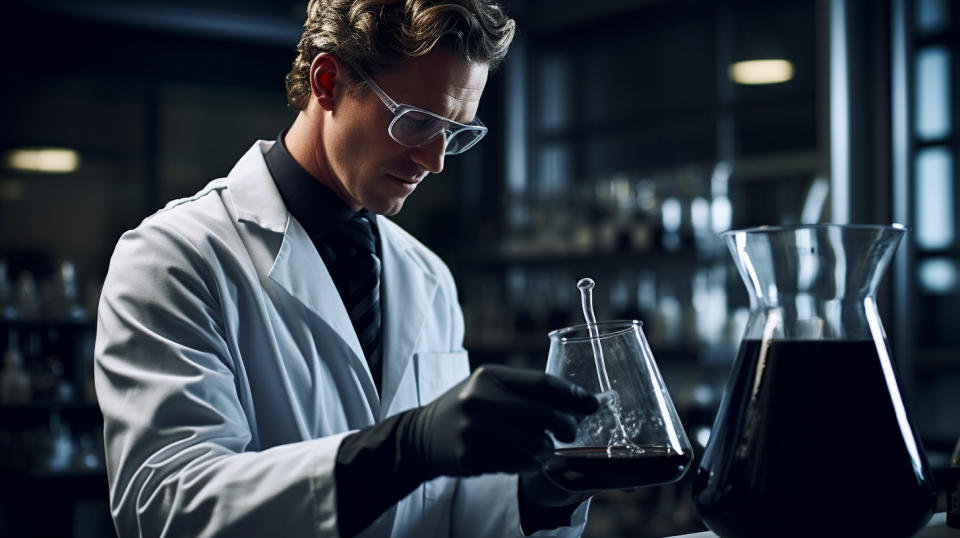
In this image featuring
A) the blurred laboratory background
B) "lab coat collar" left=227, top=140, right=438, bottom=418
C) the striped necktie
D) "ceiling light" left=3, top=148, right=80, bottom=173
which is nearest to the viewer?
"lab coat collar" left=227, top=140, right=438, bottom=418

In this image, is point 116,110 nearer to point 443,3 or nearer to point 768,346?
point 443,3

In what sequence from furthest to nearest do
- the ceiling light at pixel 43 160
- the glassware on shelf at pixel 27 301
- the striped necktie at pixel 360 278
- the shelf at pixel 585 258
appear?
the ceiling light at pixel 43 160 < the glassware on shelf at pixel 27 301 < the shelf at pixel 585 258 < the striped necktie at pixel 360 278

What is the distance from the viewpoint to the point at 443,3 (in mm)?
1267

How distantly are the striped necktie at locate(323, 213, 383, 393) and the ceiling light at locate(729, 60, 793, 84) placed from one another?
129 inches

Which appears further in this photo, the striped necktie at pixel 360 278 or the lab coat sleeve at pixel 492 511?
the striped necktie at pixel 360 278

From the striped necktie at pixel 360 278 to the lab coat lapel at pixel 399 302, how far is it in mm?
18

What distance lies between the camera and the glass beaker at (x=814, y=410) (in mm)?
740

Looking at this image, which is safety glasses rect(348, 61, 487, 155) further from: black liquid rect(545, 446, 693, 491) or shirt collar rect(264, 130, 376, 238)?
black liquid rect(545, 446, 693, 491)

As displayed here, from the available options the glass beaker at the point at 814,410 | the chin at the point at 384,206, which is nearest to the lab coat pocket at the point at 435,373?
the chin at the point at 384,206

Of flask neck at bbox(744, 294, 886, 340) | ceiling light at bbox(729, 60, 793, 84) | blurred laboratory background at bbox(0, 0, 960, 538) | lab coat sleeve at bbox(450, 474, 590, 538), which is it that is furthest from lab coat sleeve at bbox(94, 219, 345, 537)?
ceiling light at bbox(729, 60, 793, 84)

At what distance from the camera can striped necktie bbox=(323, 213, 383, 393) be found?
1.41m

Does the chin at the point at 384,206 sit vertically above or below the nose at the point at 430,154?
below

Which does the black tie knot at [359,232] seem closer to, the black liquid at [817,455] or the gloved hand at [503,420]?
the gloved hand at [503,420]

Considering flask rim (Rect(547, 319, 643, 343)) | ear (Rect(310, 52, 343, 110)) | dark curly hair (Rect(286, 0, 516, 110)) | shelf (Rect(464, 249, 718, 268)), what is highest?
dark curly hair (Rect(286, 0, 516, 110))
